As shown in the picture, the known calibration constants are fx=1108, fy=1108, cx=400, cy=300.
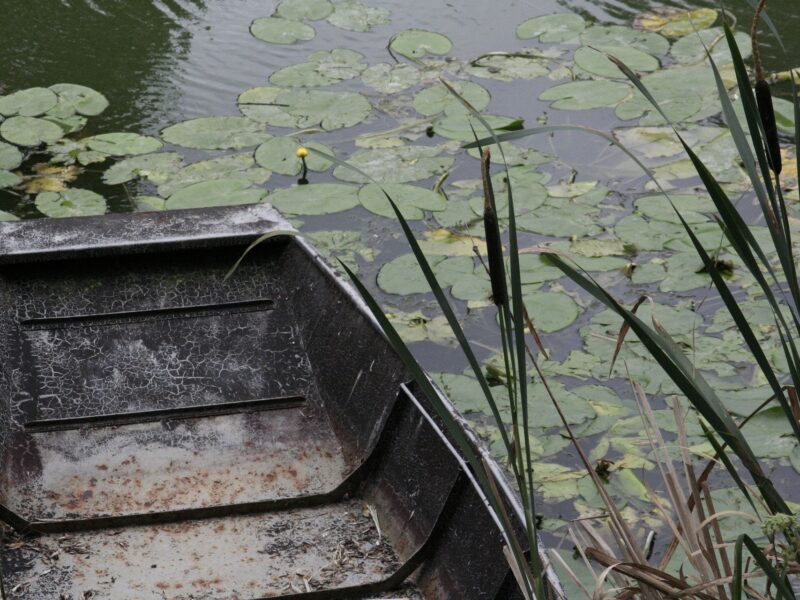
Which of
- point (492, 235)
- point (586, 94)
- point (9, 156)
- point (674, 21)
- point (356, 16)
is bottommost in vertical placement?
point (9, 156)

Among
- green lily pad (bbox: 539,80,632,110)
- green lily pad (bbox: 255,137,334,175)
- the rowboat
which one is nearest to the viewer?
the rowboat

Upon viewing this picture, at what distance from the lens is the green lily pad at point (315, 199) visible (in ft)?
12.7

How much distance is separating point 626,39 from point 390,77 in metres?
1.13

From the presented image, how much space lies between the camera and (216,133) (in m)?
4.46

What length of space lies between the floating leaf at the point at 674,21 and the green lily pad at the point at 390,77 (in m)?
1.19

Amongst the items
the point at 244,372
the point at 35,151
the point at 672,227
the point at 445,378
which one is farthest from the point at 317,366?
the point at 35,151

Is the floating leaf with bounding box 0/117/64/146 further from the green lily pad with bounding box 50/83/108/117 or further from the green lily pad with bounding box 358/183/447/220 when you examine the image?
the green lily pad with bounding box 358/183/447/220

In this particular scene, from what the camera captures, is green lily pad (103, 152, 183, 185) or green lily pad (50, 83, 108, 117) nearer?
green lily pad (103, 152, 183, 185)

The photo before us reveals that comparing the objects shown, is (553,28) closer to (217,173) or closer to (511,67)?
(511,67)

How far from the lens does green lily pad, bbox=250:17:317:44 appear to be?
5246 mm

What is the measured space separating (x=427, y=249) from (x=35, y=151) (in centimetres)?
172

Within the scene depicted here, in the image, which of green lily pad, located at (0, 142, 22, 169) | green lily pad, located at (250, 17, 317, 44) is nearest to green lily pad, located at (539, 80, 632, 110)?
green lily pad, located at (250, 17, 317, 44)

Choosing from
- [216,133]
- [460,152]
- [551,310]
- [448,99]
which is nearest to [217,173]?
[216,133]

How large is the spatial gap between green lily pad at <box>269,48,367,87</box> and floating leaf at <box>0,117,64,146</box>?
0.98 m
